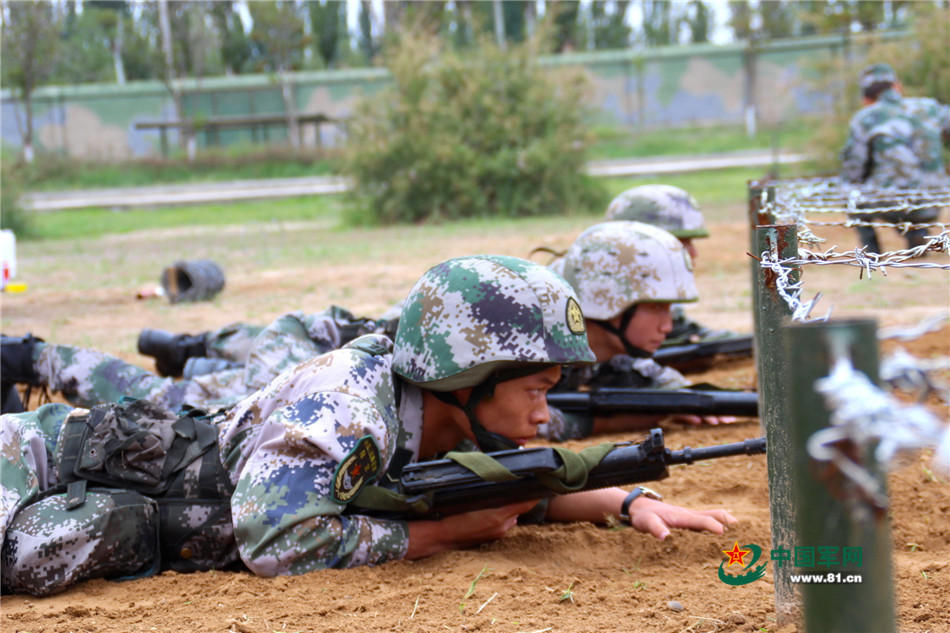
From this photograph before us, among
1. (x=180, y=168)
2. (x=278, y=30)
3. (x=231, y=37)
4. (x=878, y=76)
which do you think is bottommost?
(x=180, y=168)

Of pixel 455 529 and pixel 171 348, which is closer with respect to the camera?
pixel 455 529

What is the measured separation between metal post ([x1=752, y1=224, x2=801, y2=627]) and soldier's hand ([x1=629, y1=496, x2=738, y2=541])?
2.60 ft

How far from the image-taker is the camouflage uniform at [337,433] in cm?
275

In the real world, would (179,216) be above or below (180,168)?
below

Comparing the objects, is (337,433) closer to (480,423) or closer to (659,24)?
(480,423)

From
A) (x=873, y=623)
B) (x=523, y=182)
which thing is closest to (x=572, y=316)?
(x=873, y=623)

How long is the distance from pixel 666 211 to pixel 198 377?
258 cm

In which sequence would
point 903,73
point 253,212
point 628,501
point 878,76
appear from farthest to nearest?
point 253,212
point 903,73
point 878,76
point 628,501

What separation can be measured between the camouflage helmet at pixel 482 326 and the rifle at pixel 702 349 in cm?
277

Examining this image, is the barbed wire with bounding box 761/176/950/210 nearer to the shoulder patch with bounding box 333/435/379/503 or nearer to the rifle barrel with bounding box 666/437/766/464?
the rifle barrel with bounding box 666/437/766/464

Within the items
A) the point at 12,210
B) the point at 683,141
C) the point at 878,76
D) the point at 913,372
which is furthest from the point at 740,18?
the point at 913,372

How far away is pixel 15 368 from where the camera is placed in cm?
466

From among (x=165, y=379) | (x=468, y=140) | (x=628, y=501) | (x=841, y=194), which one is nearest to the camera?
(x=628, y=501)

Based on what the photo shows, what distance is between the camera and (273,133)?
112ft
